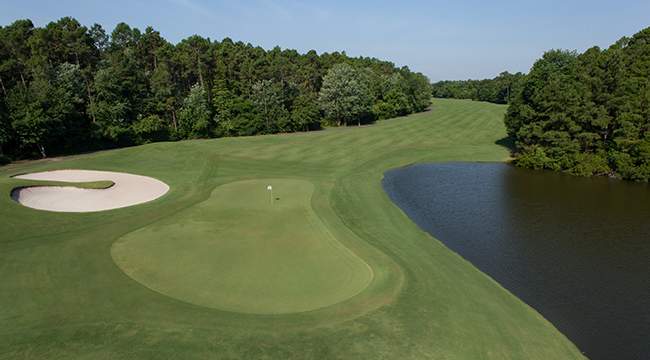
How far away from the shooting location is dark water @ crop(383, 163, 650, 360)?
12.2 metres

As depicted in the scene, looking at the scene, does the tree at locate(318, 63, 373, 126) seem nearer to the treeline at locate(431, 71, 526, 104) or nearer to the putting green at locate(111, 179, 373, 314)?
the putting green at locate(111, 179, 373, 314)

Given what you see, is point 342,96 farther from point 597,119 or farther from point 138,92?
point 597,119

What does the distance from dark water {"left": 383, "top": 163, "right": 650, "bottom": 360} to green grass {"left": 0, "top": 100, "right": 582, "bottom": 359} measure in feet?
4.64

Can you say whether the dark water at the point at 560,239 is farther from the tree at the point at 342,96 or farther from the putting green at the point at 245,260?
the tree at the point at 342,96

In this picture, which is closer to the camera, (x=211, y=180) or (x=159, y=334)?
(x=159, y=334)

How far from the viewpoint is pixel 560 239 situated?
61.8 feet

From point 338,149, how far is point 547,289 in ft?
114

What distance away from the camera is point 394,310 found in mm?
12008

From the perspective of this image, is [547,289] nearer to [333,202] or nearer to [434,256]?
[434,256]

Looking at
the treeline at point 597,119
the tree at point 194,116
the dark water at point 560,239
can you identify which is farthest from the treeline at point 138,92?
the dark water at point 560,239

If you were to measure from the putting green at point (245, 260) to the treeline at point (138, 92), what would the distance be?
106ft

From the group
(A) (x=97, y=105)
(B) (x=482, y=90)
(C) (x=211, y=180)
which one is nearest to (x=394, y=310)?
(C) (x=211, y=180)

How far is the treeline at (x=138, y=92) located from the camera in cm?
4050

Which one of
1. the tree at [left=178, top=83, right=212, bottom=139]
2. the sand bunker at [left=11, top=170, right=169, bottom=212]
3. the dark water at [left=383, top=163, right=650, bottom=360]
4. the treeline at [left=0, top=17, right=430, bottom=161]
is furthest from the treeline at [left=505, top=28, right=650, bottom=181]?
the tree at [left=178, top=83, right=212, bottom=139]
